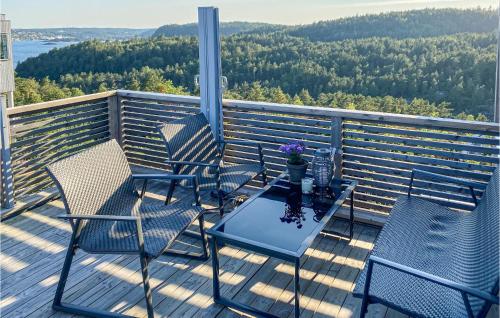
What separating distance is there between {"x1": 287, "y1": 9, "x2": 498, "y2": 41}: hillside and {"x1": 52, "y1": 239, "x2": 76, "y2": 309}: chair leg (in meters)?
6.04

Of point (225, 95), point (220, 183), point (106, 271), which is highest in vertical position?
point (225, 95)

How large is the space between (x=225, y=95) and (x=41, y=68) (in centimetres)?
621

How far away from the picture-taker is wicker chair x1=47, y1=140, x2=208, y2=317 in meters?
2.40

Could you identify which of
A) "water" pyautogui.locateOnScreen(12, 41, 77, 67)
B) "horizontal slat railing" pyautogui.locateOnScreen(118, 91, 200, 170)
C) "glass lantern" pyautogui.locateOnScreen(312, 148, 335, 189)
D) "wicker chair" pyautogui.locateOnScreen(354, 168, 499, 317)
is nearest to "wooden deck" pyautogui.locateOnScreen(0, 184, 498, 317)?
"wicker chair" pyautogui.locateOnScreen(354, 168, 499, 317)

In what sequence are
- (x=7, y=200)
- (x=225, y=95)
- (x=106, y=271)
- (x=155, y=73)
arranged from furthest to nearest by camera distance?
1. (x=155, y=73)
2. (x=225, y=95)
3. (x=7, y=200)
4. (x=106, y=271)

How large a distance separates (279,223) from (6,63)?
9.76 feet

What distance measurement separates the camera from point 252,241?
2.43 m

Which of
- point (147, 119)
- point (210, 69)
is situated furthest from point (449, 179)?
point (147, 119)

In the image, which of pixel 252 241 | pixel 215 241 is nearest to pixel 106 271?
pixel 215 241

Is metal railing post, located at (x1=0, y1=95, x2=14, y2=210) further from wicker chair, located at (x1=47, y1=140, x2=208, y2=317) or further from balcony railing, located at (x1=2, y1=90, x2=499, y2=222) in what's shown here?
wicker chair, located at (x1=47, y1=140, x2=208, y2=317)

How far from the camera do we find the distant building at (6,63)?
3.73 metres

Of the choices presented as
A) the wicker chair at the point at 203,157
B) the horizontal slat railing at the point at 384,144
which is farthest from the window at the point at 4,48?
the horizontal slat railing at the point at 384,144

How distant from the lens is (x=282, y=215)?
2.85 metres

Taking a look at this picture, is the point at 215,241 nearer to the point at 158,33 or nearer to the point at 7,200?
the point at 7,200
